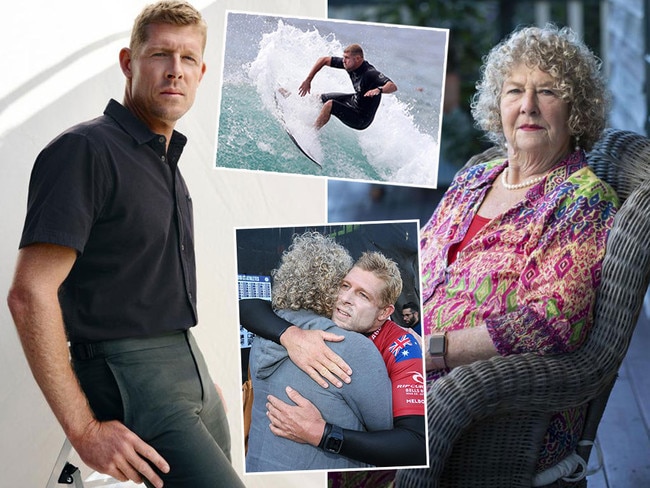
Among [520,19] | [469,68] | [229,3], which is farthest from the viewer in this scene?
[520,19]

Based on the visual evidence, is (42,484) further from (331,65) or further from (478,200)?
(478,200)

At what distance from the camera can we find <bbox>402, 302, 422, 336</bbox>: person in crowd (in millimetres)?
1926

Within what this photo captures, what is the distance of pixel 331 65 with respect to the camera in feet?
6.64

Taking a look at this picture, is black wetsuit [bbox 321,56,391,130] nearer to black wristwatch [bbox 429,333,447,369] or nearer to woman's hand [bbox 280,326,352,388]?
woman's hand [bbox 280,326,352,388]

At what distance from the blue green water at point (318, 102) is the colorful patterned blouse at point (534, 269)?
0.52 m

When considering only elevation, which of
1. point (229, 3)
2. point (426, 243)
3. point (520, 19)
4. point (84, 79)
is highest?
point (520, 19)

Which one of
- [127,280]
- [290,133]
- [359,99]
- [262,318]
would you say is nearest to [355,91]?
[359,99]

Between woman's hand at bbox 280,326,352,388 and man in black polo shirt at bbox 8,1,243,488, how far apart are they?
178mm

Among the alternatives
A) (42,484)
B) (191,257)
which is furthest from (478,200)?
(42,484)

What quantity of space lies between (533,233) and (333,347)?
75 centimetres

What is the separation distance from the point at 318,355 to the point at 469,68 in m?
7.28

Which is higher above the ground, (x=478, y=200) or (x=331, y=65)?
(x=331, y=65)

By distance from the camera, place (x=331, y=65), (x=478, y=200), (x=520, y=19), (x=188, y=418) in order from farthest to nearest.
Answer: (x=520, y=19) → (x=478, y=200) → (x=331, y=65) → (x=188, y=418)

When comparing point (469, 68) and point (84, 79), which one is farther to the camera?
point (469, 68)
